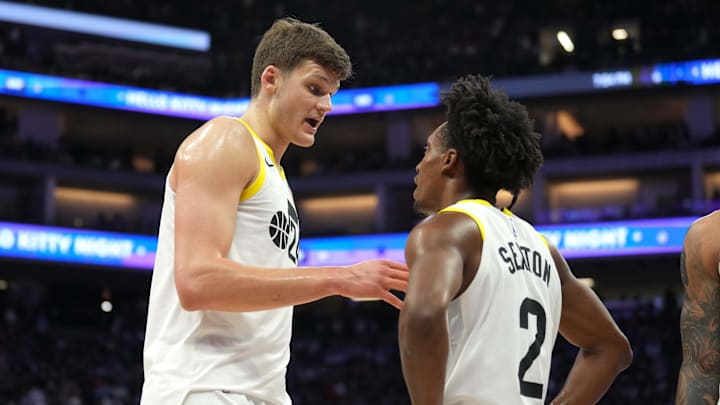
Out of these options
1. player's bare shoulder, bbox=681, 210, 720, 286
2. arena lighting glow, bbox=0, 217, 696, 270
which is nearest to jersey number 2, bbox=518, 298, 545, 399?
player's bare shoulder, bbox=681, 210, 720, 286

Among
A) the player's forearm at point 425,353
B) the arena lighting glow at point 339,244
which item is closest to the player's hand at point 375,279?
the player's forearm at point 425,353

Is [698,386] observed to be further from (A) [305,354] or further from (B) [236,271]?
(A) [305,354]

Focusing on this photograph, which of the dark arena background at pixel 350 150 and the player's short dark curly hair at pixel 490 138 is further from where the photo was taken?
the dark arena background at pixel 350 150

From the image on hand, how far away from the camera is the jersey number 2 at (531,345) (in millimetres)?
3238

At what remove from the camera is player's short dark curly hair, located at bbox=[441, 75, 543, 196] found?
3.39 meters

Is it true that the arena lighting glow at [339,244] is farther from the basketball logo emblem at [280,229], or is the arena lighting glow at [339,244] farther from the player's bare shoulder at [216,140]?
the player's bare shoulder at [216,140]

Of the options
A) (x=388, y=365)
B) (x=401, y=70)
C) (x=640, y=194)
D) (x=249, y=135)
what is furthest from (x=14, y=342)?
(x=249, y=135)

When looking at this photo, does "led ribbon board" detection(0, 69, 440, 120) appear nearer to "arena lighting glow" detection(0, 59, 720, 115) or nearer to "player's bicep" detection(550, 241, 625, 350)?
"arena lighting glow" detection(0, 59, 720, 115)

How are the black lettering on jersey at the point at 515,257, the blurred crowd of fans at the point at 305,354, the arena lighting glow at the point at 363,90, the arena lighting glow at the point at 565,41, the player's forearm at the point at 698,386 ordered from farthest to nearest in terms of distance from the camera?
the arena lighting glow at the point at 565,41 → the arena lighting glow at the point at 363,90 → the blurred crowd of fans at the point at 305,354 → the player's forearm at the point at 698,386 → the black lettering on jersey at the point at 515,257

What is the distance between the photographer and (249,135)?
3.82 meters

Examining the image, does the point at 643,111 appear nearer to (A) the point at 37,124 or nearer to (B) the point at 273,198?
(A) the point at 37,124

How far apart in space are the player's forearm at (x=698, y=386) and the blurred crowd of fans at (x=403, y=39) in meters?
29.5

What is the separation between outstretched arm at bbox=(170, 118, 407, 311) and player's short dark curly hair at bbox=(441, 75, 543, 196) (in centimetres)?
45

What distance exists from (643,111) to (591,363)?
31965 millimetres
